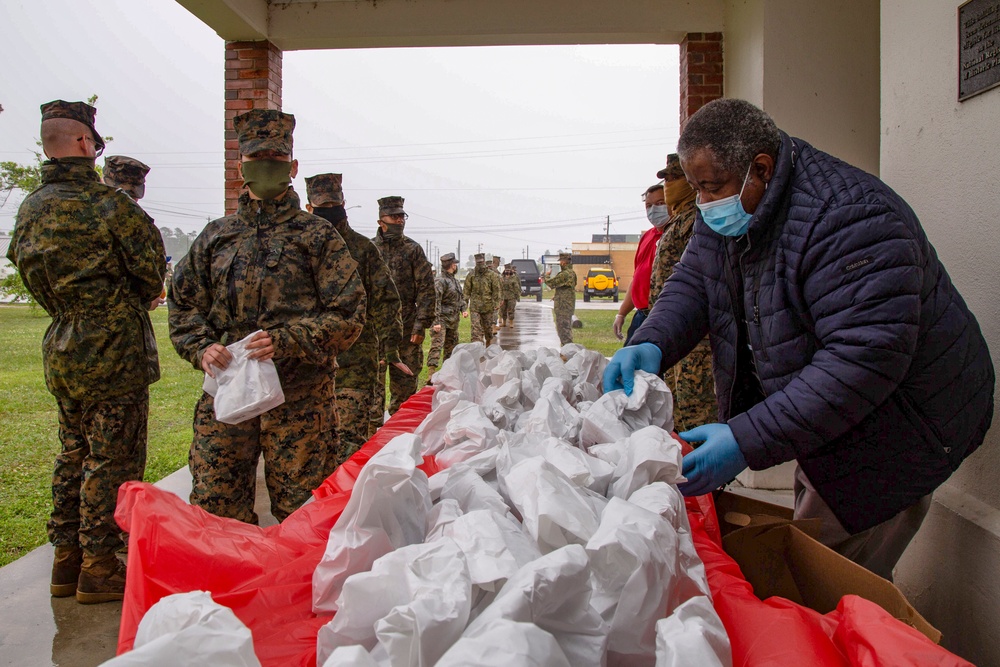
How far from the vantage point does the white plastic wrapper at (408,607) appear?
94 cm

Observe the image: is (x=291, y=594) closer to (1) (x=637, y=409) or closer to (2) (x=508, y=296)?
(1) (x=637, y=409)

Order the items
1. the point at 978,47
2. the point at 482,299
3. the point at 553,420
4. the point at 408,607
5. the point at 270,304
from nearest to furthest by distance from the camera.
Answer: the point at 408,607 < the point at 978,47 < the point at 553,420 < the point at 270,304 < the point at 482,299

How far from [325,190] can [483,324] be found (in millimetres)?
9547

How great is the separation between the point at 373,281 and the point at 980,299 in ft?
13.4

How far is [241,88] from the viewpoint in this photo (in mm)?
5973

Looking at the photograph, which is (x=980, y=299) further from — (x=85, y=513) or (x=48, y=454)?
(x=48, y=454)

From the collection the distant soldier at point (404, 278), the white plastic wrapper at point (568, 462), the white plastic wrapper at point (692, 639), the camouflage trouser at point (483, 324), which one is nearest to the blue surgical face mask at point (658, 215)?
the distant soldier at point (404, 278)

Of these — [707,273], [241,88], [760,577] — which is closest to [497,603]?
[760,577]

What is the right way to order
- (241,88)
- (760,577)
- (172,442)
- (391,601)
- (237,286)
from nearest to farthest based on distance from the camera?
(391,601)
(760,577)
(237,286)
(241,88)
(172,442)

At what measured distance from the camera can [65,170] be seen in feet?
10.5

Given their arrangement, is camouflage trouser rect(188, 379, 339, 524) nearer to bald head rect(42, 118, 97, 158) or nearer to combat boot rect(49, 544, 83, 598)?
combat boot rect(49, 544, 83, 598)

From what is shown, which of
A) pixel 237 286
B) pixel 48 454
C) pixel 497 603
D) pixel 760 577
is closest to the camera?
pixel 497 603

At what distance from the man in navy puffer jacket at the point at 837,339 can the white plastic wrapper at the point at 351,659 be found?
40.4 inches

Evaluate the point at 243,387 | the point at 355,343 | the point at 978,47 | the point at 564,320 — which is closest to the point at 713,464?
the point at 978,47
